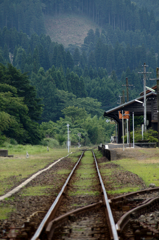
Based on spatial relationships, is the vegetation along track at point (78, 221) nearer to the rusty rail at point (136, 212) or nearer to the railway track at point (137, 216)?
the rusty rail at point (136, 212)

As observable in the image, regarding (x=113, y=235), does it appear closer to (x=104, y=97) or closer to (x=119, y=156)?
(x=119, y=156)

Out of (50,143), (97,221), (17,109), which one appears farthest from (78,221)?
(50,143)

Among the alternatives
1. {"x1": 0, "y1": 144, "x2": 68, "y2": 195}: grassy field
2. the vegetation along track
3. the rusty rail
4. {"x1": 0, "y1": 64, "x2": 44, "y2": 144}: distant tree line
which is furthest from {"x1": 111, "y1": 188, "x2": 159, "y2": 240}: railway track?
{"x1": 0, "y1": 64, "x2": 44, "y2": 144}: distant tree line

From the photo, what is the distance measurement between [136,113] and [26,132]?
784 inches

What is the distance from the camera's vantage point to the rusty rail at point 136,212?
676cm

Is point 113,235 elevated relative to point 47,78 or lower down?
lower down

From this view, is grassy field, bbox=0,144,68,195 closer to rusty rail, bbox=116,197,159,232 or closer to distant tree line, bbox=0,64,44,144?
rusty rail, bbox=116,197,159,232

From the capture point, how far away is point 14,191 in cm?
1212

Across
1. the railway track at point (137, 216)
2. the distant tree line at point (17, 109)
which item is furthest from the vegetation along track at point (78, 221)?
the distant tree line at point (17, 109)

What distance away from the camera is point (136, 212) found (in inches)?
322

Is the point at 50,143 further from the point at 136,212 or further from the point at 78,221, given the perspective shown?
the point at 78,221

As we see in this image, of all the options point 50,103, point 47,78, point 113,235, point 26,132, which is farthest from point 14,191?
point 47,78

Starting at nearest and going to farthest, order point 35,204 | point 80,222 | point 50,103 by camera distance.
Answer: point 80,222
point 35,204
point 50,103

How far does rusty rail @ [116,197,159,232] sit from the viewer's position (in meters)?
6.76
